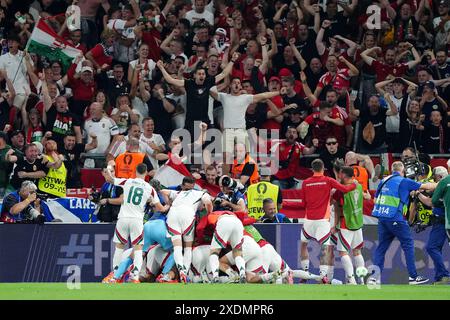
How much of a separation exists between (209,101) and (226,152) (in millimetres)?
1564

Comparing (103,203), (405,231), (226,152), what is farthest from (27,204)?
(405,231)

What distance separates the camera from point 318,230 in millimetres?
20453

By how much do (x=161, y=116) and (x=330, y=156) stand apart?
3455 mm

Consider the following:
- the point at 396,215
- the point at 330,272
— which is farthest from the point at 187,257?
the point at 396,215

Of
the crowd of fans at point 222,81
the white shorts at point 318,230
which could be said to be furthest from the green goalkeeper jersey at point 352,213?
the crowd of fans at point 222,81

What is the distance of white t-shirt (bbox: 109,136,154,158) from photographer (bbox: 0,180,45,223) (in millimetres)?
2732

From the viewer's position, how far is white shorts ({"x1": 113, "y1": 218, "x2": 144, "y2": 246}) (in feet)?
66.3

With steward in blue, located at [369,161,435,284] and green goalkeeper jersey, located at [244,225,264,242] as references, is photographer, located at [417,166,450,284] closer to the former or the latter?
steward in blue, located at [369,161,435,284]

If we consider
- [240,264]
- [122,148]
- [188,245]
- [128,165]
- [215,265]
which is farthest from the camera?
[122,148]

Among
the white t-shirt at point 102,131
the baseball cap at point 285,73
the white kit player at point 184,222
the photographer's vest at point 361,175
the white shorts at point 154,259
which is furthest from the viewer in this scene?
the baseball cap at point 285,73

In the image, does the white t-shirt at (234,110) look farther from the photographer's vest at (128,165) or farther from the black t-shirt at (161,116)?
the photographer's vest at (128,165)

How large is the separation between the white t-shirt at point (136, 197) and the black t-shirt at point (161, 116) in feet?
15.2

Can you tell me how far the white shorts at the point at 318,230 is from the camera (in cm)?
2044

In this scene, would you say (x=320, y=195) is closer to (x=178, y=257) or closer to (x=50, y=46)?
(x=178, y=257)
